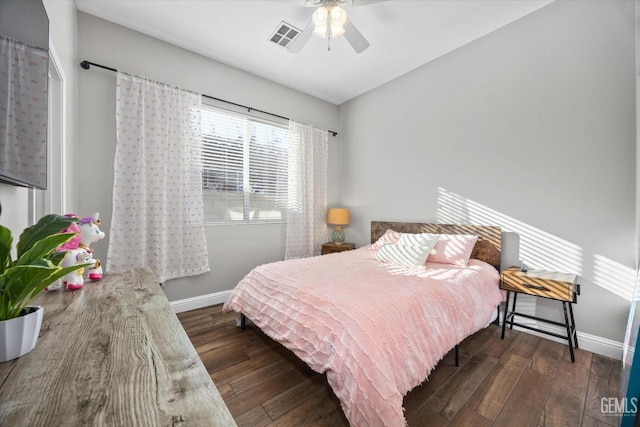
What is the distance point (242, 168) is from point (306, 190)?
99 cm

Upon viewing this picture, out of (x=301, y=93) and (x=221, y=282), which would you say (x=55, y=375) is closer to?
(x=221, y=282)

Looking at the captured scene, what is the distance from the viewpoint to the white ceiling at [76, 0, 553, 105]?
2279 millimetres

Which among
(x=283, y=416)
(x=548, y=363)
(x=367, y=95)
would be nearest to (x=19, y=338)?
(x=283, y=416)

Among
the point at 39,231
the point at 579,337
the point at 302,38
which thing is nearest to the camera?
the point at 39,231

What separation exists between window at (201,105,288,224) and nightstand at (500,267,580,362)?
2.75 meters

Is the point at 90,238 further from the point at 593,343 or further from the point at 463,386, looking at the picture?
the point at 593,343

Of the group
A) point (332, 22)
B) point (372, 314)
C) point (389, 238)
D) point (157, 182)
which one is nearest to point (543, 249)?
point (389, 238)

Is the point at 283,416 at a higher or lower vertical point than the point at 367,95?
lower

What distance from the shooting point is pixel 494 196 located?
2641 mm

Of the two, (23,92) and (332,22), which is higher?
(332,22)

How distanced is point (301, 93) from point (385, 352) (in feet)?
12.0

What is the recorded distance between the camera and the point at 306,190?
3.87 m

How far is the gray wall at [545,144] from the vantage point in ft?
6.57

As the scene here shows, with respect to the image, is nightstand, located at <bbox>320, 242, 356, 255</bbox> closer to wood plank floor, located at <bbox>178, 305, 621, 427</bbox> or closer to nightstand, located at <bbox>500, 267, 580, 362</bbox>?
wood plank floor, located at <bbox>178, 305, 621, 427</bbox>
